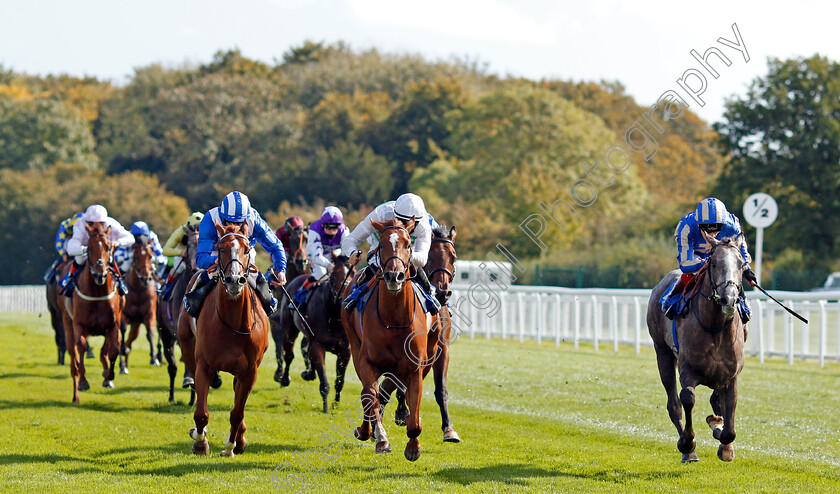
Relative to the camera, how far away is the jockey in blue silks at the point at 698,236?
761 centimetres

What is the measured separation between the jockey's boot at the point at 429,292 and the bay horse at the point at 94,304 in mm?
4974

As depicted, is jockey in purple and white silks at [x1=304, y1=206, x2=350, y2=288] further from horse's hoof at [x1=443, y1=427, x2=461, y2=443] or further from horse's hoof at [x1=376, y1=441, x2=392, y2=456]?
horse's hoof at [x1=376, y1=441, x2=392, y2=456]

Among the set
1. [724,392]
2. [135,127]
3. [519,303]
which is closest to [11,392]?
[724,392]

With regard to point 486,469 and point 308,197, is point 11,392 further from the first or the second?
point 308,197

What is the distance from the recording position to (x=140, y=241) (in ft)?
43.4

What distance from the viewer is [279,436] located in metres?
8.96

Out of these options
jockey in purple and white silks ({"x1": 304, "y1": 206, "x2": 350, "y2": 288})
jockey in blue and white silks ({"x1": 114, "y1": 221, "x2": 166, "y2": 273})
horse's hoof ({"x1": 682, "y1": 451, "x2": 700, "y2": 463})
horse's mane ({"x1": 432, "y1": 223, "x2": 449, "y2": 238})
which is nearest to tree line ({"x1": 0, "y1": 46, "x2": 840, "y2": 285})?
jockey in blue and white silks ({"x1": 114, "y1": 221, "x2": 166, "y2": 273})

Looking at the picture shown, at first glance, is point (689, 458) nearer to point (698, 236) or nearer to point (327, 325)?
→ point (698, 236)

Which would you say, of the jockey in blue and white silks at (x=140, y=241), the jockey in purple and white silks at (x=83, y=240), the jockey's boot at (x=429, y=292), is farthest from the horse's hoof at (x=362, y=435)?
the jockey in blue and white silks at (x=140, y=241)

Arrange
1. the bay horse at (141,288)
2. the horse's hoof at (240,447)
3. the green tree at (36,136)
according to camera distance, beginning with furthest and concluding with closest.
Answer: the green tree at (36,136) → the bay horse at (141,288) → the horse's hoof at (240,447)

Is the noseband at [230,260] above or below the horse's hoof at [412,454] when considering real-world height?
above

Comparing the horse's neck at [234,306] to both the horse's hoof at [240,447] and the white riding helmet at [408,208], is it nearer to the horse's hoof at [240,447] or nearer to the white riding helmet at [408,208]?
the horse's hoof at [240,447]

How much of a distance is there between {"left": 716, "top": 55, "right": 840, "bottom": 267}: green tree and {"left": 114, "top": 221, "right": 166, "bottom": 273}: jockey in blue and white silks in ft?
72.1

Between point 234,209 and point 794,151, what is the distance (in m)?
26.5
